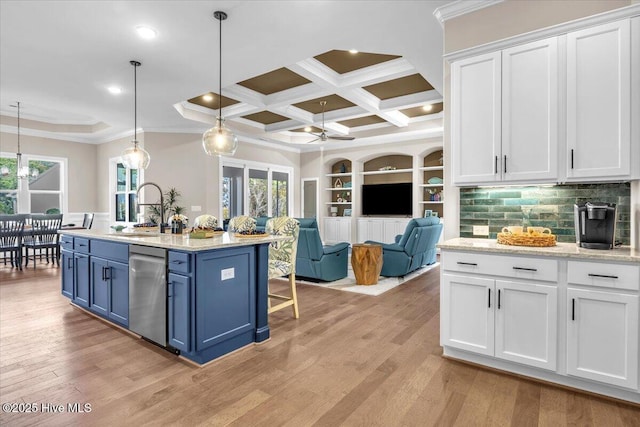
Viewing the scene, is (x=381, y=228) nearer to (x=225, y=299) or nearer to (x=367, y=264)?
(x=367, y=264)

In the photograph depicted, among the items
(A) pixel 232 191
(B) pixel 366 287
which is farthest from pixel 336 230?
(B) pixel 366 287

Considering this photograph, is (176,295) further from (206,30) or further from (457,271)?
(206,30)

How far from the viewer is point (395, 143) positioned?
8.89m

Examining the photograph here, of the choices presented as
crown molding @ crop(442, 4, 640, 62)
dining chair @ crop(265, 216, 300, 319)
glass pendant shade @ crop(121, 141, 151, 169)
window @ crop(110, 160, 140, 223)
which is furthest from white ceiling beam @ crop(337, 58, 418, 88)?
window @ crop(110, 160, 140, 223)

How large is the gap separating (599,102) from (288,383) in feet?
9.51

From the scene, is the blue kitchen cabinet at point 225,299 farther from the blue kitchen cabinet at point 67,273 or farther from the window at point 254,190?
the window at point 254,190

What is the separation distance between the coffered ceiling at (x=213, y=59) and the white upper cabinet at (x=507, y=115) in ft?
2.73

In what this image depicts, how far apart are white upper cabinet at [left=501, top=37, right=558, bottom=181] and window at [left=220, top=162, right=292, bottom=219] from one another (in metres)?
6.51

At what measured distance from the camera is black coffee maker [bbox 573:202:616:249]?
2329 millimetres

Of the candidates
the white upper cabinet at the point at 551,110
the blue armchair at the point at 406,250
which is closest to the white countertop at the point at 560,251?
the white upper cabinet at the point at 551,110

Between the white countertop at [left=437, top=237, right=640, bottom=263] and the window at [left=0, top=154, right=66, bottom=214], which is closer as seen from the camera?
the white countertop at [left=437, top=237, right=640, bottom=263]

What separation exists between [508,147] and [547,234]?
28.6 inches

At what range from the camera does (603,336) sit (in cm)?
216

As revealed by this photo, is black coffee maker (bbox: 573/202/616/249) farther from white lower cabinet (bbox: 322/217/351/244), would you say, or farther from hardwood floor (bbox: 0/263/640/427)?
white lower cabinet (bbox: 322/217/351/244)
